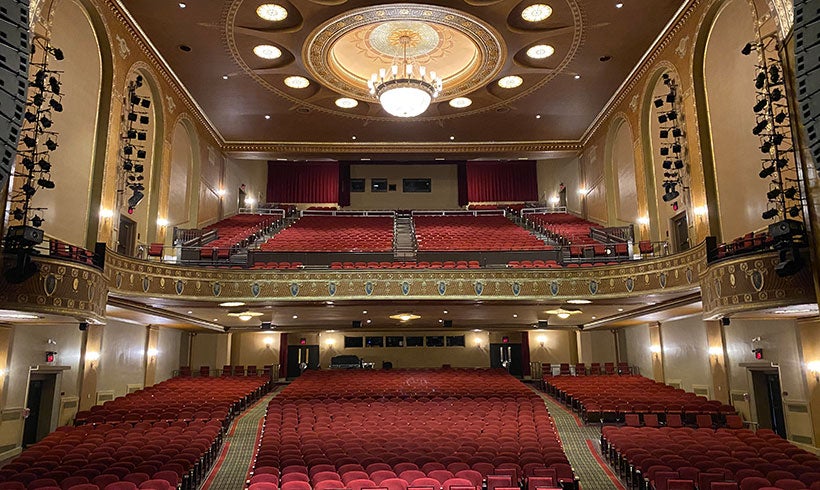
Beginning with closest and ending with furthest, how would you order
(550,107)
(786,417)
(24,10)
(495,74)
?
(24,10)
(786,417)
(495,74)
(550,107)

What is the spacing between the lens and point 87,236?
11.3 metres

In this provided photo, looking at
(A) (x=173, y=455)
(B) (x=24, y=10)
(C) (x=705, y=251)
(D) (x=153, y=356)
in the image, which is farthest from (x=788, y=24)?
(D) (x=153, y=356)

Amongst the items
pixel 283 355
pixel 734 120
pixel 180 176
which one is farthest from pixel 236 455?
pixel 283 355

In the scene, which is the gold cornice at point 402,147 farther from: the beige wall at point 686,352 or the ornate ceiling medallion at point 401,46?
the beige wall at point 686,352

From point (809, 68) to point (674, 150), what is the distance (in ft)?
25.3

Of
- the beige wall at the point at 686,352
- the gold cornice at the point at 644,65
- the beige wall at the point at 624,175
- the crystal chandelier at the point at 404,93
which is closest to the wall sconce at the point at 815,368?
the beige wall at the point at 686,352

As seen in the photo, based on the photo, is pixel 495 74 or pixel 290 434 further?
pixel 495 74

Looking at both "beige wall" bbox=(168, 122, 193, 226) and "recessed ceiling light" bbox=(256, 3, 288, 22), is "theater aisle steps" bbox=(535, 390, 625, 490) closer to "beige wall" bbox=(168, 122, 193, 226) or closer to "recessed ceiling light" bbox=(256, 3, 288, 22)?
"recessed ceiling light" bbox=(256, 3, 288, 22)

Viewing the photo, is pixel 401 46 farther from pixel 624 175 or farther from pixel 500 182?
pixel 500 182

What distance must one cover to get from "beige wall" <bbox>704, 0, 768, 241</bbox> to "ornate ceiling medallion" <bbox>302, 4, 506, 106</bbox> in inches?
193

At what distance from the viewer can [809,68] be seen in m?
5.39

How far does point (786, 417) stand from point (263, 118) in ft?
54.9

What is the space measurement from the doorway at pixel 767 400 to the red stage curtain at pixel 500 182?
14.3m

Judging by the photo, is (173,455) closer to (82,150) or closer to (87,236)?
(87,236)
